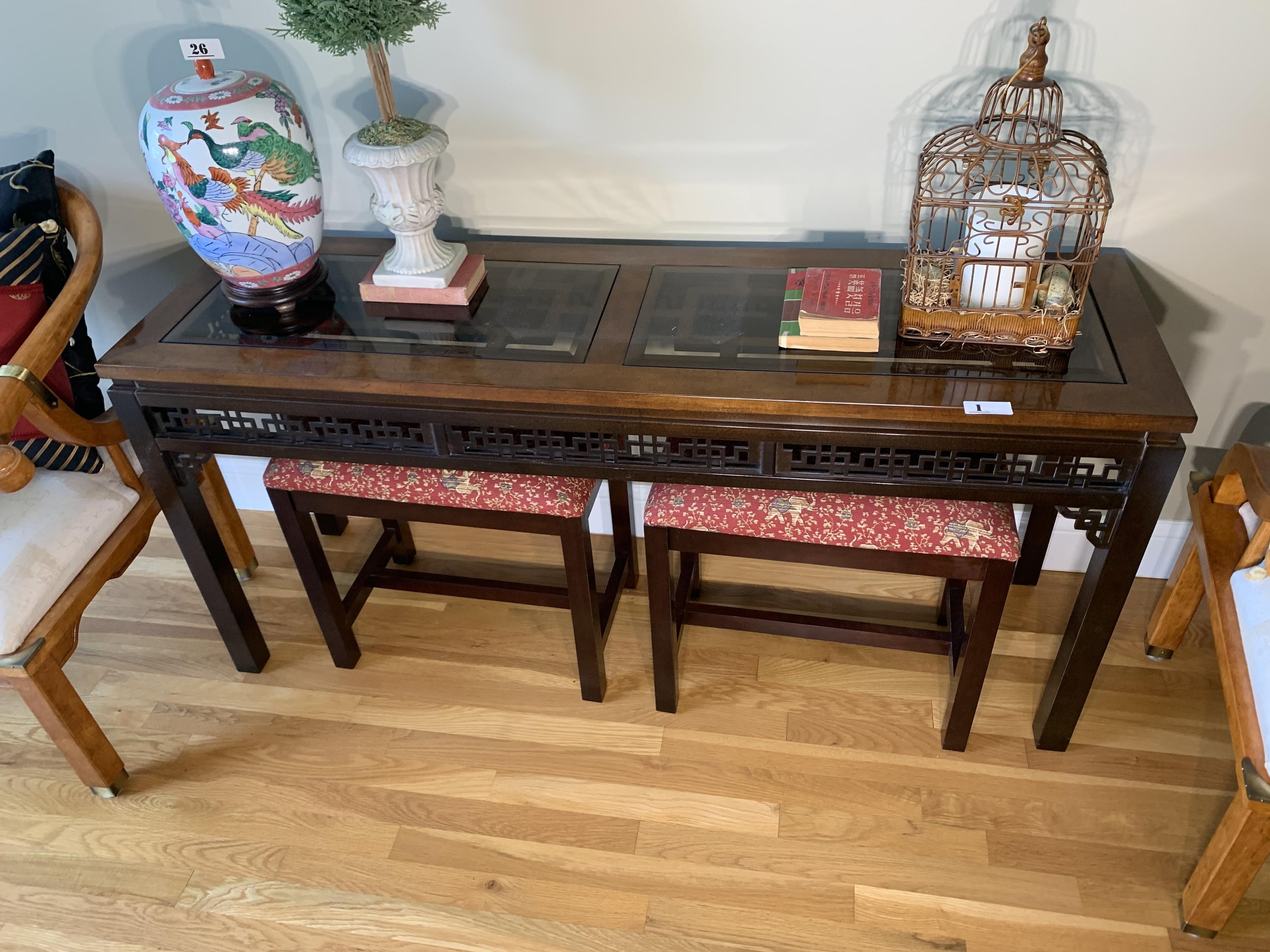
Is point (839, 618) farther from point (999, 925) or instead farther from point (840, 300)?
point (840, 300)

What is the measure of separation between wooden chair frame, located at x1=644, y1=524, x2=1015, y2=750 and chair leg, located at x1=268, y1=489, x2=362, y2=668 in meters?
0.62

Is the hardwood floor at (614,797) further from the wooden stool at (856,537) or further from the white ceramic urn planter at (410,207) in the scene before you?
the white ceramic urn planter at (410,207)

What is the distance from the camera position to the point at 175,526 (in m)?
1.70

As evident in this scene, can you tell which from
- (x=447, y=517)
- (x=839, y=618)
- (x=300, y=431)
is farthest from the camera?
(x=839, y=618)

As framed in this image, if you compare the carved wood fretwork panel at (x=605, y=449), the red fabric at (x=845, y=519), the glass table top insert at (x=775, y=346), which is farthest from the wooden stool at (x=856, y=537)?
the glass table top insert at (x=775, y=346)

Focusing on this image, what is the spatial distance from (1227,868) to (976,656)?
43 centimetres

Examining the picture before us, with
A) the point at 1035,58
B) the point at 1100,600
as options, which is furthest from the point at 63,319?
the point at 1100,600

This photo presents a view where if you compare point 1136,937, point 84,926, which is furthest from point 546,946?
point 1136,937

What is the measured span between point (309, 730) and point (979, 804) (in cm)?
123

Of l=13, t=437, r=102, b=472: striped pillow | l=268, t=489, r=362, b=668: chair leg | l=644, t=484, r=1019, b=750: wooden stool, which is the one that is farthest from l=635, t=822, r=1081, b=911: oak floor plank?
l=13, t=437, r=102, b=472: striped pillow

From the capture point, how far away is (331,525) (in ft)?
7.27

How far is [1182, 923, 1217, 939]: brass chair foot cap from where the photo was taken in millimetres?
1405

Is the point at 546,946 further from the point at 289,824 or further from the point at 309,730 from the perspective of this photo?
the point at 309,730

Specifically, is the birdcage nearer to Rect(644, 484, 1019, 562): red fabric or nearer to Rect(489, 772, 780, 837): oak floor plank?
Rect(644, 484, 1019, 562): red fabric
